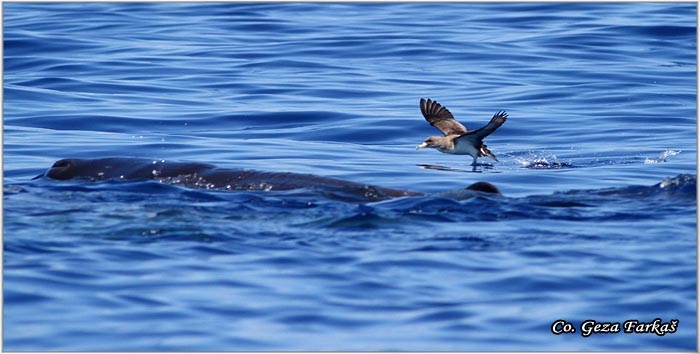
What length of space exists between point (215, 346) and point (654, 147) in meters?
9.04

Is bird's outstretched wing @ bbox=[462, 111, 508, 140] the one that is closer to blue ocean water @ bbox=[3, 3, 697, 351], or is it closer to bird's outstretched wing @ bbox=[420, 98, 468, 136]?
blue ocean water @ bbox=[3, 3, 697, 351]

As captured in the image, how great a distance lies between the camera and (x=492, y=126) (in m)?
13.2

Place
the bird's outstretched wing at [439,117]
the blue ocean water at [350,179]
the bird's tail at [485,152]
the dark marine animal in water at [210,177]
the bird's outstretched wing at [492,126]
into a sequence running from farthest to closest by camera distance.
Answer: the bird's outstretched wing at [439,117] < the bird's tail at [485,152] < the bird's outstretched wing at [492,126] < the dark marine animal in water at [210,177] < the blue ocean water at [350,179]

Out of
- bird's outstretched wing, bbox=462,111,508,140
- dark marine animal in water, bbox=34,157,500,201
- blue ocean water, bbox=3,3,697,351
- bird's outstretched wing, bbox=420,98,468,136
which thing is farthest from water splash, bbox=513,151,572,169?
dark marine animal in water, bbox=34,157,500,201

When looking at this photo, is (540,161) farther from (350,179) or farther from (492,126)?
(350,179)

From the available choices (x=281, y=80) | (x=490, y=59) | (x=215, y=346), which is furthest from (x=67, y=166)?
(x=490, y=59)

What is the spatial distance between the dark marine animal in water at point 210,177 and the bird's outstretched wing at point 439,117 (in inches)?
186

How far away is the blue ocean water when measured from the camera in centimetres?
705

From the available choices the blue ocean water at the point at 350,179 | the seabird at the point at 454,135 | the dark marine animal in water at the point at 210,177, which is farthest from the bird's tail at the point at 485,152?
the dark marine animal in water at the point at 210,177

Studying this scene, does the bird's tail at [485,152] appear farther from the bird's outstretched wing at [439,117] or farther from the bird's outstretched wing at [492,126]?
the bird's outstretched wing at [439,117]

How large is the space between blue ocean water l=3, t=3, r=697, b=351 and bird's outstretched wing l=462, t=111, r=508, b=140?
42cm

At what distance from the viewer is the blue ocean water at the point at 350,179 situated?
705cm

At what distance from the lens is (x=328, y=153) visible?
46.5 feet

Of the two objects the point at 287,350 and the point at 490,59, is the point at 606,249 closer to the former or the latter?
the point at 287,350
